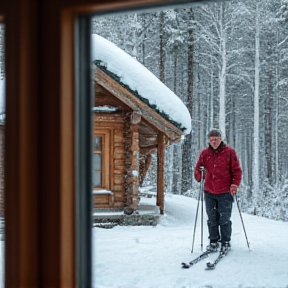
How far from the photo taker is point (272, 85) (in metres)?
16.8

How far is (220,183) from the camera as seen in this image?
561 cm

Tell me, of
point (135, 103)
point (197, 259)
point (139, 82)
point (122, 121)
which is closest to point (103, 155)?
point (122, 121)

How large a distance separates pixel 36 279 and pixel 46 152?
27cm

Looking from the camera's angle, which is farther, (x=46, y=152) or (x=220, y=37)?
(x=220, y=37)

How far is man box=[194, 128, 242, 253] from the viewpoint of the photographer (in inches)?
221

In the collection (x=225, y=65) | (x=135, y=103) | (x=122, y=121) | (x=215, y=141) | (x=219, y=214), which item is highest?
(x=225, y=65)

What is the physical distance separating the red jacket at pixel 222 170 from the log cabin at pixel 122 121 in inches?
90.9

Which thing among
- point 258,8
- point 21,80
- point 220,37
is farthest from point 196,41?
point 21,80

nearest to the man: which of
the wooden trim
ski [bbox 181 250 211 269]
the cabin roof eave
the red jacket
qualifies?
the red jacket

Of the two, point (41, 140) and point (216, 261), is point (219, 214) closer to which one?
point (216, 261)

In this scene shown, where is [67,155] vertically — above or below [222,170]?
above

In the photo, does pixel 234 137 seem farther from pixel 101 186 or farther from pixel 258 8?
pixel 101 186

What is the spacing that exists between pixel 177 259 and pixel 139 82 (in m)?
3.42

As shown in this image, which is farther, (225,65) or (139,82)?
(225,65)
